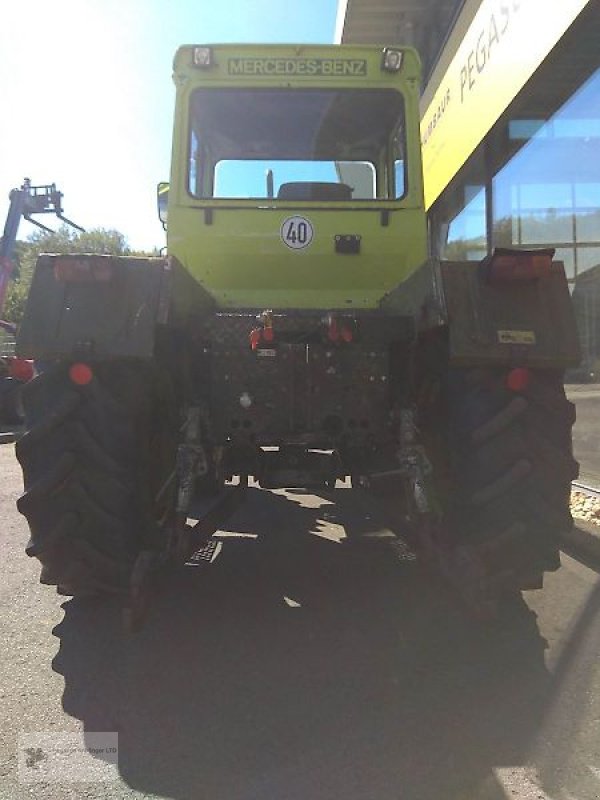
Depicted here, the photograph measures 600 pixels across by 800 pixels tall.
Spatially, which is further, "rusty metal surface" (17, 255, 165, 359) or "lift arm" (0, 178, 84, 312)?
"lift arm" (0, 178, 84, 312)

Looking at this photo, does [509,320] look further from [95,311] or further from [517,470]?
[95,311]

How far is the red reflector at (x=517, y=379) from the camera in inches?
136

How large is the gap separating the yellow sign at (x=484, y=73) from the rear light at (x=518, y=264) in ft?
7.58

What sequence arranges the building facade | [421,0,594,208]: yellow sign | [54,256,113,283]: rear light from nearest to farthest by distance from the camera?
[54,256,113,283]: rear light < [421,0,594,208]: yellow sign < the building facade

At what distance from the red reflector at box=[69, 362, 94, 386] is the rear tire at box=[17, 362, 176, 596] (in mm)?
24

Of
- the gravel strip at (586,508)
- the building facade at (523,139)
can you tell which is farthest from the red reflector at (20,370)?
the gravel strip at (586,508)

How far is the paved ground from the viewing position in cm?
632

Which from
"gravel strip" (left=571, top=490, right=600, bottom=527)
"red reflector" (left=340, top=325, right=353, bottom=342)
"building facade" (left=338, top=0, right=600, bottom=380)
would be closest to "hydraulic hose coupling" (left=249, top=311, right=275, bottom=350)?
"red reflector" (left=340, top=325, right=353, bottom=342)

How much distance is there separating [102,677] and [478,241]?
6515mm

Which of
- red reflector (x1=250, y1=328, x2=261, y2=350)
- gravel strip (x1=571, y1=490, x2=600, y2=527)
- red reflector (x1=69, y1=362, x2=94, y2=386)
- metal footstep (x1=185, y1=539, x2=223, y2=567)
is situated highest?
red reflector (x1=250, y1=328, x2=261, y2=350)

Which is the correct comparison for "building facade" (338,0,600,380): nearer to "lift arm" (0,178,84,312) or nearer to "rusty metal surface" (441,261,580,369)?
"rusty metal surface" (441,261,580,369)

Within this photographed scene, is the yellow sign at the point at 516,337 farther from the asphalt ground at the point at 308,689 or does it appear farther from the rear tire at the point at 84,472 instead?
the rear tire at the point at 84,472

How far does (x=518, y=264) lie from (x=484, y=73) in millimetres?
4318

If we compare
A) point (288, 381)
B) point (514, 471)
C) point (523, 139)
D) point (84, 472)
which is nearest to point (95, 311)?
point (84, 472)
